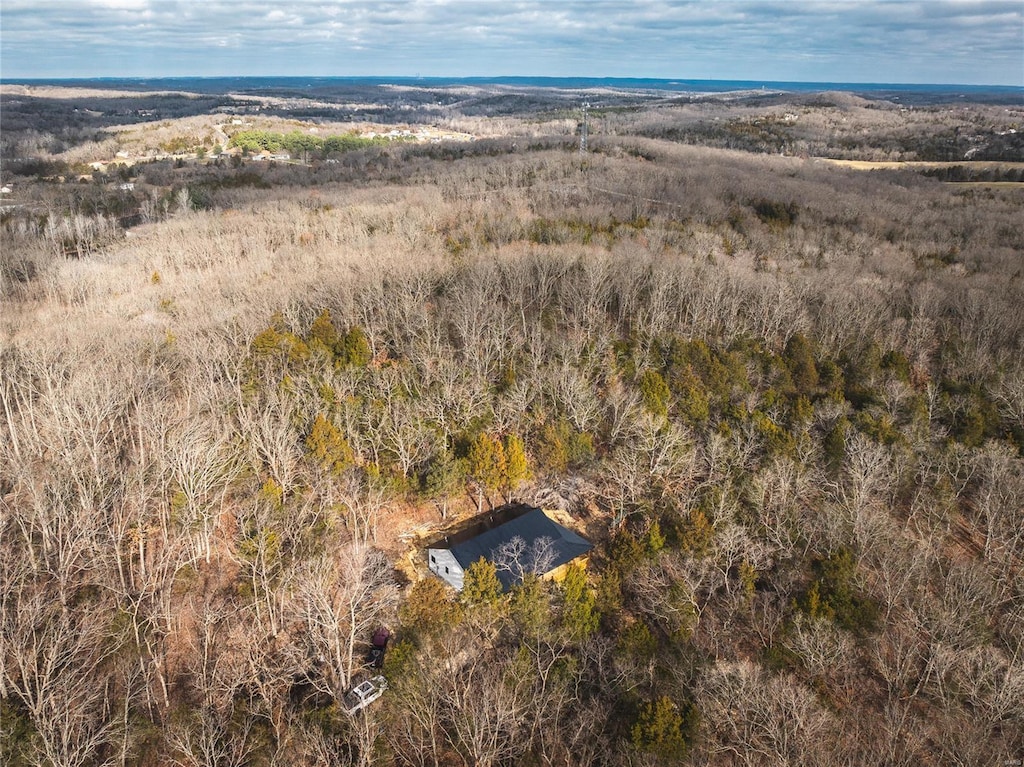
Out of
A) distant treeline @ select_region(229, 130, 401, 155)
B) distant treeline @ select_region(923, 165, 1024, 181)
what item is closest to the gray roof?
distant treeline @ select_region(923, 165, 1024, 181)

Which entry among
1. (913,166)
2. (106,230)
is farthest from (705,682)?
(913,166)

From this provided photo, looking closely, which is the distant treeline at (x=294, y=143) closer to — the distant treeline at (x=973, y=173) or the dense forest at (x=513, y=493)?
the dense forest at (x=513, y=493)

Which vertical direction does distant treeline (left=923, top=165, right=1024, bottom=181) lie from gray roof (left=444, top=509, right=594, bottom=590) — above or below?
above

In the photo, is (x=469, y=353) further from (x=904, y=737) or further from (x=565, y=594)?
(x=904, y=737)

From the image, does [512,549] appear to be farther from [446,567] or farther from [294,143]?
[294,143]

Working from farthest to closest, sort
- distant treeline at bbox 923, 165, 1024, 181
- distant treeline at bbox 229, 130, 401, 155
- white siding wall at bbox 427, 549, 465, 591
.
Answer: distant treeline at bbox 229, 130, 401, 155, distant treeline at bbox 923, 165, 1024, 181, white siding wall at bbox 427, 549, 465, 591

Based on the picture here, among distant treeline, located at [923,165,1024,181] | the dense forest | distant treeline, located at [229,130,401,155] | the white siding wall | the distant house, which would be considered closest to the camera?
the dense forest

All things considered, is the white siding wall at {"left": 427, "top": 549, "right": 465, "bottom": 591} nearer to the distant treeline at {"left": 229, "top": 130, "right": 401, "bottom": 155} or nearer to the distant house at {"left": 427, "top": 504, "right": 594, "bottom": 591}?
the distant house at {"left": 427, "top": 504, "right": 594, "bottom": 591}

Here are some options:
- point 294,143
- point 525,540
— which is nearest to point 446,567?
point 525,540

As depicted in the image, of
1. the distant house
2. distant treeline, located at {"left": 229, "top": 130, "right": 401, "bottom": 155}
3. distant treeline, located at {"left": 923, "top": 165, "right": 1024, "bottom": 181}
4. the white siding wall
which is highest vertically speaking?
distant treeline, located at {"left": 229, "top": 130, "right": 401, "bottom": 155}
